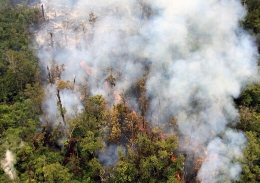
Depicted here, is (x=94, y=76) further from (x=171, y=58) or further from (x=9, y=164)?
(x=9, y=164)

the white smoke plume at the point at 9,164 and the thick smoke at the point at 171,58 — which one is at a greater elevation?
the thick smoke at the point at 171,58

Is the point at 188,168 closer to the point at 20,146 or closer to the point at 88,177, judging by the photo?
the point at 88,177

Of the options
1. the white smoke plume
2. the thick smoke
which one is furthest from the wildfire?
the white smoke plume

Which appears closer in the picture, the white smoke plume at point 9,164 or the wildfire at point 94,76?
the white smoke plume at point 9,164

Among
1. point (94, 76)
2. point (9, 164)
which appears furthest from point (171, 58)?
point (9, 164)

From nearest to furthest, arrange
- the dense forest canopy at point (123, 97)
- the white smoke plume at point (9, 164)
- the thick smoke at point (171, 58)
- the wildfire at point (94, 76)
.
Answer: the white smoke plume at point (9, 164) → the dense forest canopy at point (123, 97) → the thick smoke at point (171, 58) → the wildfire at point (94, 76)

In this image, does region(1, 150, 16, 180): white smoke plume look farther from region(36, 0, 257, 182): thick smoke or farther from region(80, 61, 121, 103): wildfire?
region(80, 61, 121, 103): wildfire

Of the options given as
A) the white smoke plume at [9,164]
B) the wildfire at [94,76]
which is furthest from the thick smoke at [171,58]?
the white smoke plume at [9,164]

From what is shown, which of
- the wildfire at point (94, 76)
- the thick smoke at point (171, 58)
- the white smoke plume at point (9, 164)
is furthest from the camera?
the wildfire at point (94, 76)

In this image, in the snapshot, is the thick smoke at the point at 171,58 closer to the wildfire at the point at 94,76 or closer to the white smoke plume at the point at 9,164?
the wildfire at the point at 94,76
